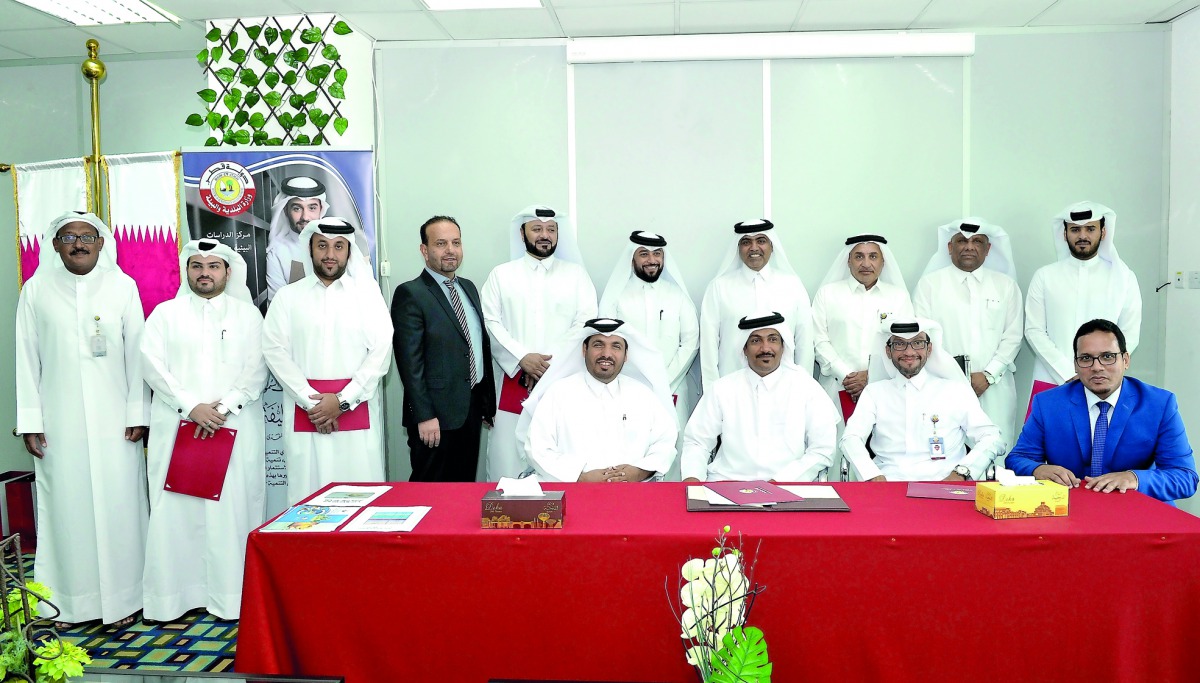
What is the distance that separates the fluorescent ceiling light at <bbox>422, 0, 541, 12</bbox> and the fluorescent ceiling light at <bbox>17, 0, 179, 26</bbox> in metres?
1.64

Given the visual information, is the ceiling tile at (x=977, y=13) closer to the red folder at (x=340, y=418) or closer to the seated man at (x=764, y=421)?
the seated man at (x=764, y=421)

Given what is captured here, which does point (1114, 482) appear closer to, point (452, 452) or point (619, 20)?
point (452, 452)

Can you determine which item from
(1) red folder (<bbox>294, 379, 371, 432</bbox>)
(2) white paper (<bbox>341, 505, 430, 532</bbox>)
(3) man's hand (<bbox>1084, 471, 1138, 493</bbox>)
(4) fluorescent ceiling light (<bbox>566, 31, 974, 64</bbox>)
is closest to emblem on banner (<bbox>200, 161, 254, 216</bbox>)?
(1) red folder (<bbox>294, 379, 371, 432</bbox>)

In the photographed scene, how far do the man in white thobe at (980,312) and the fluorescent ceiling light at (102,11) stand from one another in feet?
16.0

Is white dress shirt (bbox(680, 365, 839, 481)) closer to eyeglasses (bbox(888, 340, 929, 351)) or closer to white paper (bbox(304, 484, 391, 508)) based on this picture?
eyeglasses (bbox(888, 340, 929, 351))

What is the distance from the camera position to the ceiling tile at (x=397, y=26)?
4727 mm

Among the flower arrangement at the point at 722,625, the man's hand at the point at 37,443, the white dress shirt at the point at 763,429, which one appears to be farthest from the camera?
the man's hand at the point at 37,443

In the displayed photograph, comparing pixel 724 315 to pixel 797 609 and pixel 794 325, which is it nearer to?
pixel 794 325

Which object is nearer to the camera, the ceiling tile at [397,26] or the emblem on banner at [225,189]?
the emblem on banner at [225,189]

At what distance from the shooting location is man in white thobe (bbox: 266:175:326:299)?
168 inches

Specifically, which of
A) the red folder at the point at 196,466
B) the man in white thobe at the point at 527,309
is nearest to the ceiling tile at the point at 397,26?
the man in white thobe at the point at 527,309

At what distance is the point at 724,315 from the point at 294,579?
10.0ft

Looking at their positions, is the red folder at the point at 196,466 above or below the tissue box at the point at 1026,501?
below

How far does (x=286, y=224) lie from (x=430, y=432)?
1.37m
